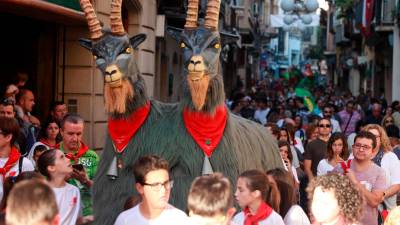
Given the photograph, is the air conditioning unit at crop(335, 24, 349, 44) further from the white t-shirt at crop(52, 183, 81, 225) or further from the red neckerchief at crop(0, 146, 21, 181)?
the white t-shirt at crop(52, 183, 81, 225)

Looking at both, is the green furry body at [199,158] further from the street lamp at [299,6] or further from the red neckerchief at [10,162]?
the street lamp at [299,6]

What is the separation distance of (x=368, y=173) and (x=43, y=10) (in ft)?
18.1

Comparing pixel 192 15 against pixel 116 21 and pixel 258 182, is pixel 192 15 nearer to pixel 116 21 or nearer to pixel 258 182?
pixel 116 21

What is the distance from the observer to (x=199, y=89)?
28.1ft

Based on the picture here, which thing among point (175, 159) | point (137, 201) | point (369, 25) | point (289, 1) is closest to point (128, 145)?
point (175, 159)

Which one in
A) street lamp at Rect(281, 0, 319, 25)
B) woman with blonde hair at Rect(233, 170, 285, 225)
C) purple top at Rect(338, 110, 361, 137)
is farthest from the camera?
street lamp at Rect(281, 0, 319, 25)

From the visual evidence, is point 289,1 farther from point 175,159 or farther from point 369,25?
point 175,159

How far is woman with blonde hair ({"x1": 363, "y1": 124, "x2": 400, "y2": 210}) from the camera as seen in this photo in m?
9.33

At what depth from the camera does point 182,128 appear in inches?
349

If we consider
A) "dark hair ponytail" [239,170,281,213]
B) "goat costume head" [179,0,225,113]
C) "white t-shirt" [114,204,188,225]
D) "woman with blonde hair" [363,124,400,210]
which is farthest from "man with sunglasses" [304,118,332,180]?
"white t-shirt" [114,204,188,225]

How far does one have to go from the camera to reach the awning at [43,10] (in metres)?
12.0

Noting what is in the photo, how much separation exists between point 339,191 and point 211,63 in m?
3.04

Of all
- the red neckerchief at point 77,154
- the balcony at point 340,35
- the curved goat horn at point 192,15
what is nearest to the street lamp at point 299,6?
the curved goat horn at point 192,15

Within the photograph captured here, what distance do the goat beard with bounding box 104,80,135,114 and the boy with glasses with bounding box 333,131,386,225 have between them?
7.13ft
